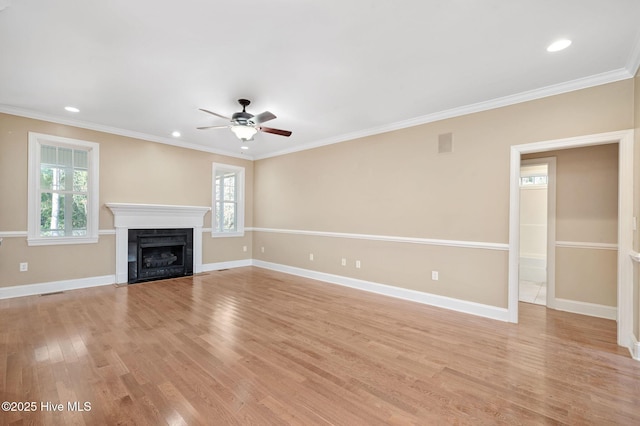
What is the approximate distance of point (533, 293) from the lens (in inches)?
192

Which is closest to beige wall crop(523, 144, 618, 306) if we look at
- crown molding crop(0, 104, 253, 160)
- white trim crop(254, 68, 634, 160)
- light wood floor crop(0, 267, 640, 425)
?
light wood floor crop(0, 267, 640, 425)

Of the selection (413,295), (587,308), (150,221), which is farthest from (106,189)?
(587,308)

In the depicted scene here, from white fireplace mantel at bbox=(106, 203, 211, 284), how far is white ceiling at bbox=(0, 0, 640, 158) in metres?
1.81

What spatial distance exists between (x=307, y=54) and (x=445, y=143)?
2443mm

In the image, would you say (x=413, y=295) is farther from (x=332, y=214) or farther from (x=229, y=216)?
(x=229, y=216)

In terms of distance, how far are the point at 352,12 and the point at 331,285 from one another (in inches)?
167

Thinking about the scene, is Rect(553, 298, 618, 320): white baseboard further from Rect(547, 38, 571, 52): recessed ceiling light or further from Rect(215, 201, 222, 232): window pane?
Rect(215, 201, 222, 232): window pane

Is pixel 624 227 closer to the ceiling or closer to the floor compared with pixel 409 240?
closer to the ceiling

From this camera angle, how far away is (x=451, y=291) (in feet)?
12.9

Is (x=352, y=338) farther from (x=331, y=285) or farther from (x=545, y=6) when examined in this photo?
(x=545, y=6)

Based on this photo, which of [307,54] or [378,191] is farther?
[378,191]

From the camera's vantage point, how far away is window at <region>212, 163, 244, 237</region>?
21.8 ft

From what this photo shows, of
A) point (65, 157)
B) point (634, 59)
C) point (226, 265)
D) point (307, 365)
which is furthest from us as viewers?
point (226, 265)

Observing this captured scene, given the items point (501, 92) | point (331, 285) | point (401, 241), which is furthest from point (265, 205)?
point (501, 92)
